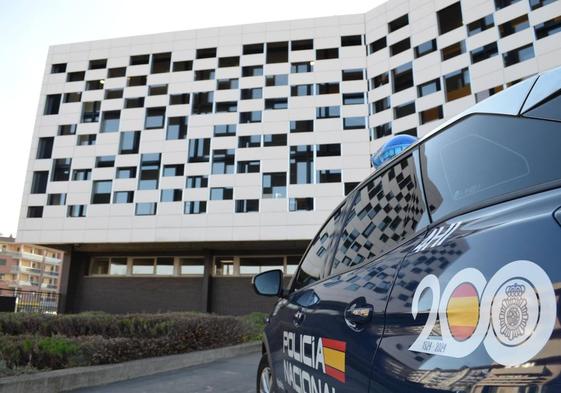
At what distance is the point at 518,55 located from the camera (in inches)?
856

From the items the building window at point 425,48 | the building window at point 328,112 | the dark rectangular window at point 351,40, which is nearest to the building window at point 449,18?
the building window at point 425,48

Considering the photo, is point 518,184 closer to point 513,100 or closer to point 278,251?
point 513,100

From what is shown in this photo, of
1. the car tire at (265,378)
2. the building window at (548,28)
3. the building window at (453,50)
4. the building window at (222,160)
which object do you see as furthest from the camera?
the building window at (222,160)

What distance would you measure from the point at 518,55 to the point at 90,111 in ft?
86.8

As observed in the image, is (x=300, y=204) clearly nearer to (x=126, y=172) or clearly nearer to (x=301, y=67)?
(x=301, y=67)

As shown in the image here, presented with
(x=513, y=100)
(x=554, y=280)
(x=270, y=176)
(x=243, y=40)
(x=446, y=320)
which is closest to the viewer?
(x=554, y=280)

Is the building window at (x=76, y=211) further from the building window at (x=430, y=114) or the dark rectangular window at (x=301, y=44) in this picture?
the building window at (x=430, y=114)

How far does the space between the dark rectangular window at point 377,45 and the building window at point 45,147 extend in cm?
2212

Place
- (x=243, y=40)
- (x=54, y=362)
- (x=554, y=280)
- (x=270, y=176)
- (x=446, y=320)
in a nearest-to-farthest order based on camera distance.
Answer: (x=554, y=280)
(x=446, y=320)
(x=54, y=362)
(x=270, y=176)
(x=243, y=40)

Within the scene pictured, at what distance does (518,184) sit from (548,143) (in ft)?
0.38

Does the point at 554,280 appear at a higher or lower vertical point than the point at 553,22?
lower

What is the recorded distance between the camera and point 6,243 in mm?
92625

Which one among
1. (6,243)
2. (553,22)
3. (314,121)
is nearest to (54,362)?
(314,121)

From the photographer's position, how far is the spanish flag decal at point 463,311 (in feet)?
2.93
